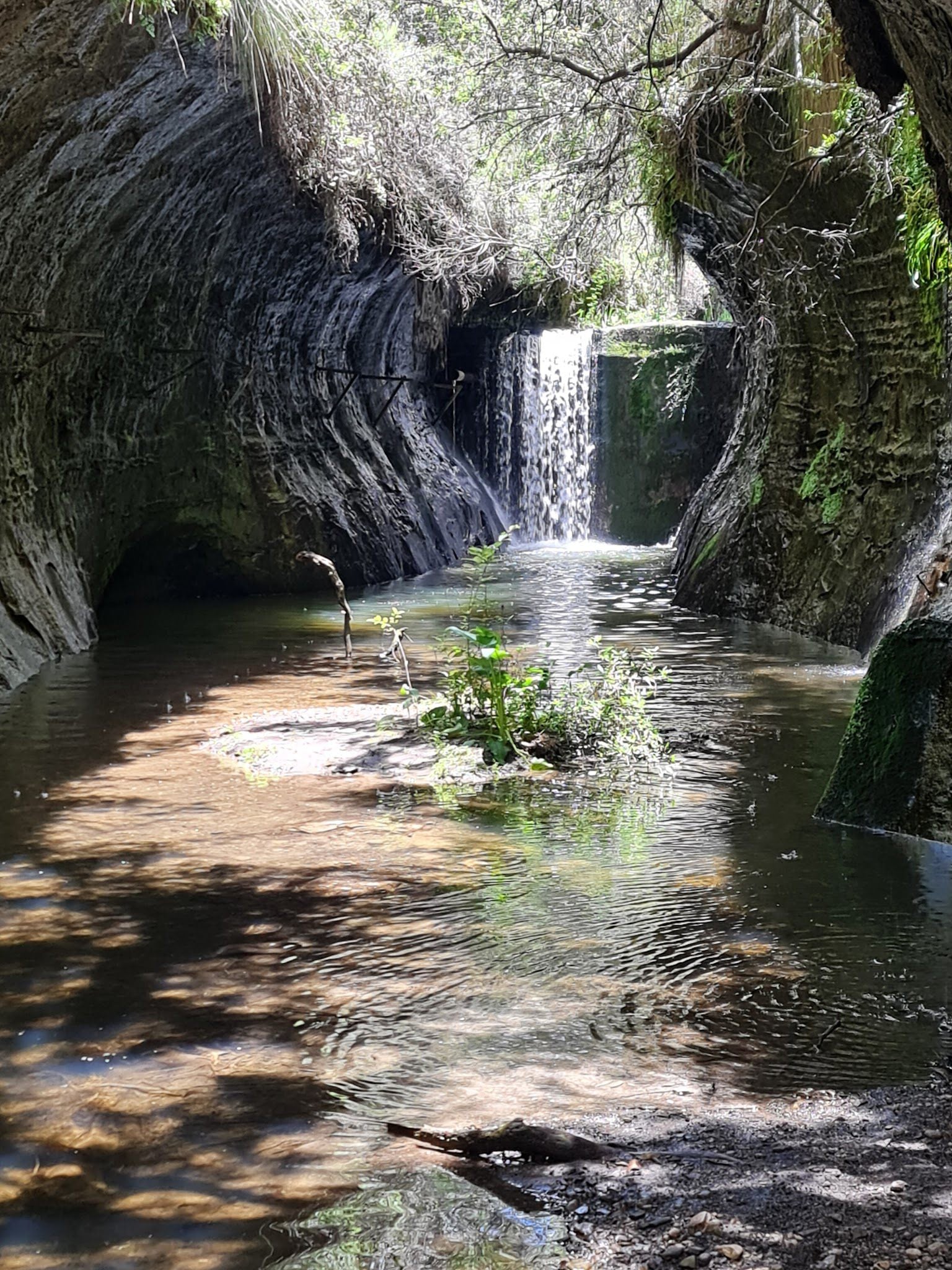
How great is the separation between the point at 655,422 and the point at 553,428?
1980mm

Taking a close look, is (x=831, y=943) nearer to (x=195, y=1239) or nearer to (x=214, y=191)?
(x=195, y=1239)

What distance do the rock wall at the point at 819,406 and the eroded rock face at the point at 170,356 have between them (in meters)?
4.97

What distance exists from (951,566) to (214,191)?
10.7 meters

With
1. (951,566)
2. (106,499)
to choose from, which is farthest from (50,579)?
(951,566)

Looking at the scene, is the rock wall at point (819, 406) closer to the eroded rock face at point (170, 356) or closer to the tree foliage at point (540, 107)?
the tree foliage at point (540, 107)

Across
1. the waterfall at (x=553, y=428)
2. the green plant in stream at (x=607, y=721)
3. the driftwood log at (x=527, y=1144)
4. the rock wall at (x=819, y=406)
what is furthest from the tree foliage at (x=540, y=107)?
the waterfall at (x=553, y=428)

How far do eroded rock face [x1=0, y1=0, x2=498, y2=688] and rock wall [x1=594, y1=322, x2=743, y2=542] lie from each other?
361 cm

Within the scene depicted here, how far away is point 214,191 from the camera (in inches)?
616

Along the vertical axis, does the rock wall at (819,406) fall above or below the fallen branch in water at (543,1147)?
above

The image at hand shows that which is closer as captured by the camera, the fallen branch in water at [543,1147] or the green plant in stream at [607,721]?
the fallen branch in water at [543,1147]

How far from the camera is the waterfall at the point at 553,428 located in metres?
27.9

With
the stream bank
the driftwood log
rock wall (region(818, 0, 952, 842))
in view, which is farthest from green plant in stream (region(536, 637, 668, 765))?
the driftwood log

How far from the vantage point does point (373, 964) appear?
5.35 meters

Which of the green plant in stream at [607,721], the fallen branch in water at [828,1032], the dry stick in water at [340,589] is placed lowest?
the fallen branch in water at [828,1032]
